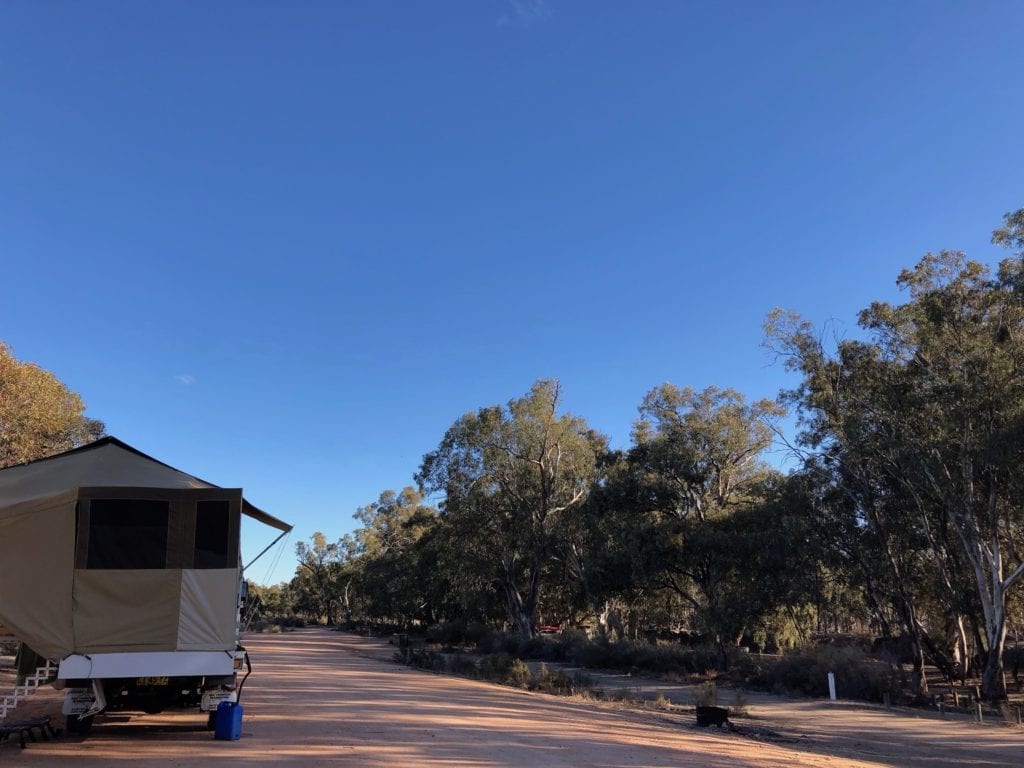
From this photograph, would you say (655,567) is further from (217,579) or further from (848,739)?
(217,579)

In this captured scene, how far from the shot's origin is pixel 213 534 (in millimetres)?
8969

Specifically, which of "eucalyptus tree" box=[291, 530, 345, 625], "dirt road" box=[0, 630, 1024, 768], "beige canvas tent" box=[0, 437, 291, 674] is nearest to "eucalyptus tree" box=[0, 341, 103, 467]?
"dirt road" box=[0, 630, 1024, 768]

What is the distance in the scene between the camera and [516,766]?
8.31 m

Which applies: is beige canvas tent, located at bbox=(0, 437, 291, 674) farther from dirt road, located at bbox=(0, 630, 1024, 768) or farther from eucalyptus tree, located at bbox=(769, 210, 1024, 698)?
eucalyptus tree, located at bbox=(769, 210, 1024, 698)

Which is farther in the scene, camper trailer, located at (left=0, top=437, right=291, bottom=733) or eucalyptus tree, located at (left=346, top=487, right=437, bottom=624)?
eucalyptus tree, located at (left=346, top=487, right=437, bottom=624)

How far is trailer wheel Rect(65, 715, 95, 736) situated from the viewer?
8.87 meters

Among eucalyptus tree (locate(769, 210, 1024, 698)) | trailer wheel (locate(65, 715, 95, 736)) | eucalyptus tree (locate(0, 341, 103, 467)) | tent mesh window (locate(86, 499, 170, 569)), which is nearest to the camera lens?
tent mesh window (locate(86, 499, 170, 569))

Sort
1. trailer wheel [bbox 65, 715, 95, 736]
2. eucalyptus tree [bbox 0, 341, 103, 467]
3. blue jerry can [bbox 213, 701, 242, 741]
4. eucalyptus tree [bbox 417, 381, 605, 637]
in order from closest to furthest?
trailer wheel [bbox 65, 715, 95, 736], blue jerry can [bbox 213, 701, 242, 741], eucalyptus tree [bbox 0, 341, 103, 467], eucalyptus tree [bbox 417, 381, 605, 637]

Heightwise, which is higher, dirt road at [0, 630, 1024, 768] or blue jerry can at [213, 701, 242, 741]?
blue jerry can at [213, 701, 242, 741]

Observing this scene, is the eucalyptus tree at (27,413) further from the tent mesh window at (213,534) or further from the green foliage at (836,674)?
the green foliage at (836,674)

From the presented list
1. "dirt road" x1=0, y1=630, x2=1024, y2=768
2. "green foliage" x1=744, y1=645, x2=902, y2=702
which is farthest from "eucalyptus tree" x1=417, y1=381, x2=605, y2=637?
"dirt road" x1=0, y1=630, x2=1024, y2=768

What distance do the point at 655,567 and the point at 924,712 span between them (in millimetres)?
12196

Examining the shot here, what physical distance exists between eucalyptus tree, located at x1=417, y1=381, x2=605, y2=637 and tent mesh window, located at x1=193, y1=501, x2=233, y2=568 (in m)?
32.0

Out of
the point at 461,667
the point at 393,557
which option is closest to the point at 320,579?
the point at 393,557
